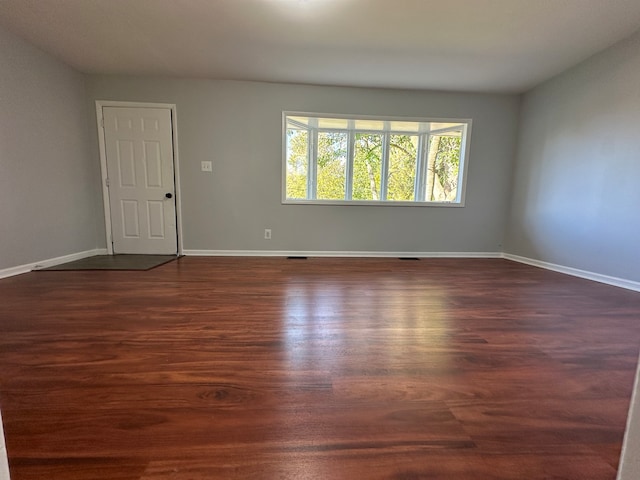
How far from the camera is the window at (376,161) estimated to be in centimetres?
426

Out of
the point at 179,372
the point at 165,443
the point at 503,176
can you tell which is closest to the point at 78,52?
the point at 179,372

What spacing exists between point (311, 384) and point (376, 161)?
3.79m

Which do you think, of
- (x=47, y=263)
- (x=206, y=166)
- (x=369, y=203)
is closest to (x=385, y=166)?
(x=369, y=203)

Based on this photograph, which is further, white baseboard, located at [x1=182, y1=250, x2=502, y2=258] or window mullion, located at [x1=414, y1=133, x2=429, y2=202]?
window mullion, located at [x1=414, y1=133, x2=429, y2=202]

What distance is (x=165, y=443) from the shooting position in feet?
3.17

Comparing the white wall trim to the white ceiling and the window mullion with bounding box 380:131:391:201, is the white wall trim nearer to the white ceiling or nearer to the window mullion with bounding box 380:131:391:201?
the window mullion with bounding box 380:131:391:201

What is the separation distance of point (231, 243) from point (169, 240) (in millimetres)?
859

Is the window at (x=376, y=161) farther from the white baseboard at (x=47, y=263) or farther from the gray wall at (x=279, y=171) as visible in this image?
the white baseboard at (x=47, y=263)

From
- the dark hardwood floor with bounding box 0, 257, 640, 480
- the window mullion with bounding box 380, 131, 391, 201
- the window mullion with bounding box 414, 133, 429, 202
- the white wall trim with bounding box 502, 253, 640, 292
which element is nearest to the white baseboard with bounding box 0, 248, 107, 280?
the dark hardwood floor with bounding box 0, 257, 640, 480

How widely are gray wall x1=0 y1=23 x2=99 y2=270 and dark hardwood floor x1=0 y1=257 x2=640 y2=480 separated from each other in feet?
3.08

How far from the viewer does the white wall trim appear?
2930 millimetres

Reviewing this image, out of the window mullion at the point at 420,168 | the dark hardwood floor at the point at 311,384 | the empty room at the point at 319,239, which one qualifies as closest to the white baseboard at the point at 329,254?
the empty room at the point at 319,239

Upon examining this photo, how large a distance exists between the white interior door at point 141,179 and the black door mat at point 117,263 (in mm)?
222

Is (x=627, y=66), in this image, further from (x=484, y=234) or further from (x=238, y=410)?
(x=238, y=410)
